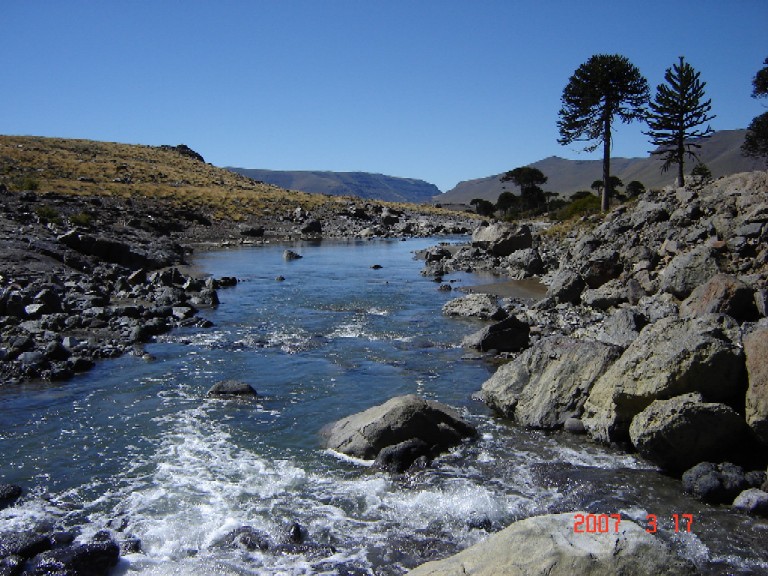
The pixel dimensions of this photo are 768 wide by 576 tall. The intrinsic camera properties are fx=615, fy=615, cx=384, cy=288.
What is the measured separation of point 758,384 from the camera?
9.59m

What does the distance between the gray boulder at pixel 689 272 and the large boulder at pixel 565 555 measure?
14628mm

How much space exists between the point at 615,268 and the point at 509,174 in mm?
85085

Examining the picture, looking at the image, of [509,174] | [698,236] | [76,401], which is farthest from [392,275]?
[509,174]

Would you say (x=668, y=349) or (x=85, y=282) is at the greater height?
(x=668, y=349)

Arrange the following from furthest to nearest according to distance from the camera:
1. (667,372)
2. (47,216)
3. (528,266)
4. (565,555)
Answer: (47,216), (528,266), (667,372), (565,555)

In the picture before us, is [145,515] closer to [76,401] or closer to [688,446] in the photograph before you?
[76,401]

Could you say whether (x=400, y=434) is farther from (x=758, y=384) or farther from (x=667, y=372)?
(x=758, y=384)

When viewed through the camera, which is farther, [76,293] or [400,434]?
[76,293]

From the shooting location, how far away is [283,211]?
82.3 m

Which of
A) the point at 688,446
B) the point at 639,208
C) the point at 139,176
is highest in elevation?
the point at 139,176

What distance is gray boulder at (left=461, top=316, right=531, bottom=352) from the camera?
18.1m

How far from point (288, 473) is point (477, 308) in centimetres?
1408

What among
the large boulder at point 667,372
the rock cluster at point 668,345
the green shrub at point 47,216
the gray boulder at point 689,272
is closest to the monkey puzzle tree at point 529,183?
the green shrub at point 47,216

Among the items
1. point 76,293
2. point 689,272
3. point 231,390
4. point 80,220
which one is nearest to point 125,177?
point 80,220
